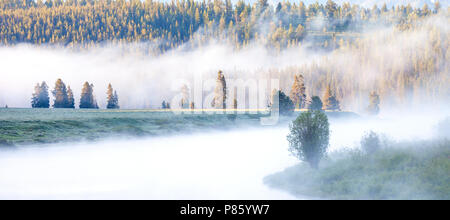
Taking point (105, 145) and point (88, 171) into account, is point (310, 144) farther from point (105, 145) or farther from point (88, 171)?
point (105, 145)

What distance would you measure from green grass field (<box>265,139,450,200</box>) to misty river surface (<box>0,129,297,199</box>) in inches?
89.8

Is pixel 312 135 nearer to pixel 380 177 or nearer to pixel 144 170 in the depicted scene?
pixel 380 177

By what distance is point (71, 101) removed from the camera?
109812 millimetres

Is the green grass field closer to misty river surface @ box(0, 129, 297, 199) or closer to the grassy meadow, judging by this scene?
misty river surface @ box(0, 129, 297, 199)

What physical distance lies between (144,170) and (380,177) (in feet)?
90.4

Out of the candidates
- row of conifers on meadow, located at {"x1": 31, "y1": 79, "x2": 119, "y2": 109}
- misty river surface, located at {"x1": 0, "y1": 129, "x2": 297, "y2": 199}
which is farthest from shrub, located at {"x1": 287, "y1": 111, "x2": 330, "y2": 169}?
row of conifers on meadow, located at {"x1": 31, "y1": 79, "x2": 119, "y2": 109}

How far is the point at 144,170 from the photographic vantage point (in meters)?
46.3

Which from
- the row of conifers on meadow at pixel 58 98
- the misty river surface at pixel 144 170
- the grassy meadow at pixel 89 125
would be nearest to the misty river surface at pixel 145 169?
the misty river surface at pixel 144 170

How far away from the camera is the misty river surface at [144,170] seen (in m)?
32.8

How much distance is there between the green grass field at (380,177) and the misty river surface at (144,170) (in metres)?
2.28

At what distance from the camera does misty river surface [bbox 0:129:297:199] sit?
1293 inches

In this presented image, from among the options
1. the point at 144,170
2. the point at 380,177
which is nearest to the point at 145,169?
the point at 144,170

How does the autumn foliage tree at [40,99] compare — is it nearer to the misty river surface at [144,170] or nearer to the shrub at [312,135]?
the misty river surface at [144,170]
